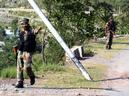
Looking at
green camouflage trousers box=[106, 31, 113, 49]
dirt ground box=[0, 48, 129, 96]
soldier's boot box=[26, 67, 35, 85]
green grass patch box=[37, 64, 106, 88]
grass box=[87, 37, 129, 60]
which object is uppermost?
green camouflage trousers box=[106, 31, 113, 49]

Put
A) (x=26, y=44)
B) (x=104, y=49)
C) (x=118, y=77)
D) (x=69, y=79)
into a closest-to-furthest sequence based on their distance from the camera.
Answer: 1. (x=26, y=44)
2. (x=69, y=79)
3. (x=118, y=77)
4. (x=104, y=49)

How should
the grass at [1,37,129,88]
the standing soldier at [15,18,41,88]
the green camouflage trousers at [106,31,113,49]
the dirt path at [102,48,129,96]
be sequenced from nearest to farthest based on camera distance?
the standing soldier at [15,18,41,88] → the dirt path at [102,48,129,96] → the grass at [1,37,129,88] → the green camouflage trousers at [106,31,113,49]

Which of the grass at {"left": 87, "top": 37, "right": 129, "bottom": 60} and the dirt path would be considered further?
the grass at {"left": 87, "top": 37, "right": 129, "bottom": 60}

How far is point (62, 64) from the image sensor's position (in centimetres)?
1745

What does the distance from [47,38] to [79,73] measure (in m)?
4.35

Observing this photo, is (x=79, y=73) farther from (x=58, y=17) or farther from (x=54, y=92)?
(x=58, y=17)

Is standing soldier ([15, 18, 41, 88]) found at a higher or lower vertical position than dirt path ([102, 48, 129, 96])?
higher

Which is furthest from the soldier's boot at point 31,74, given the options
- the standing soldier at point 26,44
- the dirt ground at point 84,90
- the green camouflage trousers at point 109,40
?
the green camouflage trousers at point 109,40

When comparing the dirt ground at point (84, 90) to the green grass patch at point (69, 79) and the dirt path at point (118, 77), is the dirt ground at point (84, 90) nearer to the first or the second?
the dirt path at point (118, 77)

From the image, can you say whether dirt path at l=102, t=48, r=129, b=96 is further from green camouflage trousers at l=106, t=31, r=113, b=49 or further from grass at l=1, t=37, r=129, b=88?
green camouflage trousers at l=106, t=31, r=113, b=49

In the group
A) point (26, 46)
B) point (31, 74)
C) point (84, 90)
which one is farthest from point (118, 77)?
point (26, 46)

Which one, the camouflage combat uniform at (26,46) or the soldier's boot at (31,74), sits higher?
the camouflage combat uniform at (26,46)

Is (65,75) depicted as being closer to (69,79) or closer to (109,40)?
(69,79)

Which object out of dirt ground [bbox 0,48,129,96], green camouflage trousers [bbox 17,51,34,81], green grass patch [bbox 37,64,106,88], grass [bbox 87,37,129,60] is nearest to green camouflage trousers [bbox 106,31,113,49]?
grass [bbox 87,37,129,60]
